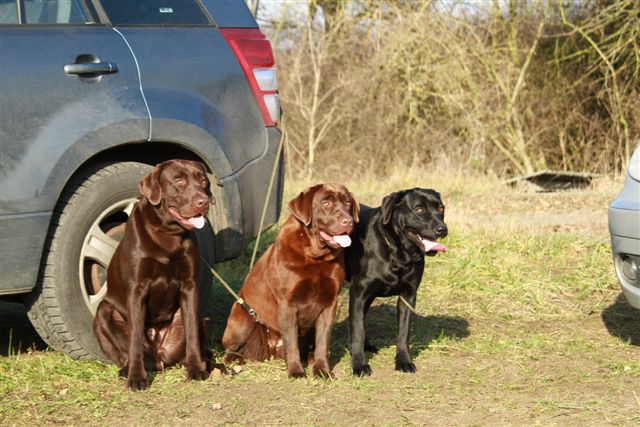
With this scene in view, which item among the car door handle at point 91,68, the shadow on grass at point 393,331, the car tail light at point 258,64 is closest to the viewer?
the car door handle at point 91,68

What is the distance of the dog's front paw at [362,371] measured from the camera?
498cm

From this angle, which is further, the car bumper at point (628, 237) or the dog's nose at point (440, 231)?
the dog's nose at point (440, 231)

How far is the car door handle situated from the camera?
4773 mm

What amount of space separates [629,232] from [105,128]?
2.81 metres

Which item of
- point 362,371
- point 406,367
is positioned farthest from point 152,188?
point 406,367

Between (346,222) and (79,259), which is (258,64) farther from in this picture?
(79,259)

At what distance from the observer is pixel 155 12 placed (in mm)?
5336

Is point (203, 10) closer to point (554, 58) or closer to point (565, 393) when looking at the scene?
point (565, 393)

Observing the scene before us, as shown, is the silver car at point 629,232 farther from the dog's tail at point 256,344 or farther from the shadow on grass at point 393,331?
the dog's tail at point 256,344

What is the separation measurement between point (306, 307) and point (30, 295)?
1.48 meters

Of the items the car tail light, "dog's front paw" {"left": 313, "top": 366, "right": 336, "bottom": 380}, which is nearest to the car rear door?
the car tail light

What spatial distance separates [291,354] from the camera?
16.3ft

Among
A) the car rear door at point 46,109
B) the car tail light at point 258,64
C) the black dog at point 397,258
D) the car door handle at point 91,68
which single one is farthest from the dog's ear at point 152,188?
the black dog at point 397,258

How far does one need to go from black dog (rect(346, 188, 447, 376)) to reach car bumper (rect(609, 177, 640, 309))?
0.92 metres
